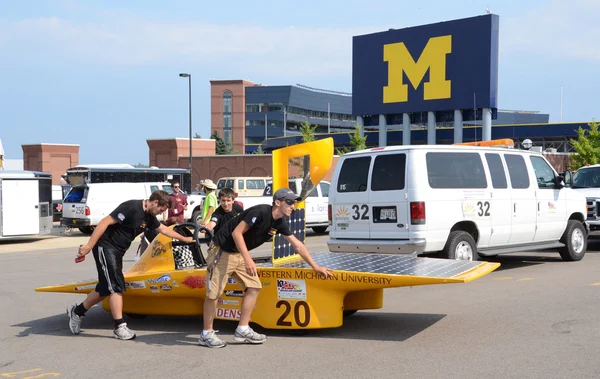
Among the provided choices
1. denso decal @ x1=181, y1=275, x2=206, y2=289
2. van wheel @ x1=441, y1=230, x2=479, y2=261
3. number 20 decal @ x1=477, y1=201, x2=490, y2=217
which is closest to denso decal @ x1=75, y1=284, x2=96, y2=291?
denso decal @ x1=181, y1=275, x2=206, y2=289

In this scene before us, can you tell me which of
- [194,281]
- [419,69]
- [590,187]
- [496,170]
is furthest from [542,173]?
[419,69]

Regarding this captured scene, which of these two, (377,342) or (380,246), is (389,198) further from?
(377,342)

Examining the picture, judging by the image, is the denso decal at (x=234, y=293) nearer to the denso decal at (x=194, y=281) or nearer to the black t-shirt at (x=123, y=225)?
the denso decal at (x=194, y=281)

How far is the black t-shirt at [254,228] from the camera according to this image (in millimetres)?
7077

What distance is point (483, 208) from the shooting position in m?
12.0

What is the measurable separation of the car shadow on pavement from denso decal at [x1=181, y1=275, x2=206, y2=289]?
537 millimetres

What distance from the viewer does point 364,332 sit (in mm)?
7738

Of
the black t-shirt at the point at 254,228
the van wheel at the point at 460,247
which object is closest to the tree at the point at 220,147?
the van wheel at the point at 460,247

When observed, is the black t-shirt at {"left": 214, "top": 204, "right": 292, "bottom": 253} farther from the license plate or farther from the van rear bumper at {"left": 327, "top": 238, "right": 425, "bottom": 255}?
the license plate

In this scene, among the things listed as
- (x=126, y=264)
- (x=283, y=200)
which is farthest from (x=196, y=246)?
(x=126, y=264)

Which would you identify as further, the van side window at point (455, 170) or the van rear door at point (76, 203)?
the van rear door at point (76, 203)

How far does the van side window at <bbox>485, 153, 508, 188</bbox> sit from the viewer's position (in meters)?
12.2

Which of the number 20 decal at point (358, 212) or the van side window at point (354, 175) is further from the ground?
the van side window at point (354, 175)

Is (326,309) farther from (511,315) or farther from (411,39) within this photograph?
(411,39)
